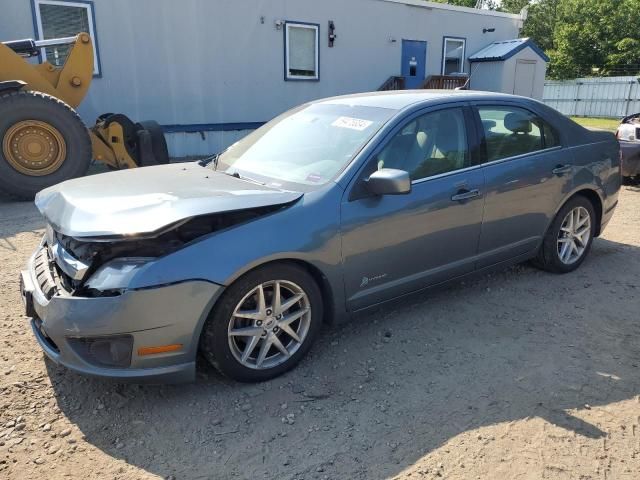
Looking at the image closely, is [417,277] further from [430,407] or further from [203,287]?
[203,287]

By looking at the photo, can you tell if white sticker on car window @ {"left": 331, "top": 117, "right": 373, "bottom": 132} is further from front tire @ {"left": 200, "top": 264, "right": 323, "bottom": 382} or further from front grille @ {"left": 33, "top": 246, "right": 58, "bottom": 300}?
front grille @ {"left": 33, "top": 246, "right": 58, "bottom": 300}

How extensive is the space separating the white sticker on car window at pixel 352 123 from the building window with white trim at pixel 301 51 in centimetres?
967

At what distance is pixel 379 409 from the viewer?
288 centimetres

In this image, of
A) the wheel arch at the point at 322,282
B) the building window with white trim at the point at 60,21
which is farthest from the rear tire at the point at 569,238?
the building window with white trim at the point at 60,21

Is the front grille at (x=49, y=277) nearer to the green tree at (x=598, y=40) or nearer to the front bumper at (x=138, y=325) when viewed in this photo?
the front bumper at (x=138, y=325)

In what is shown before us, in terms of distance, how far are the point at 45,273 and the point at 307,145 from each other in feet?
6.05

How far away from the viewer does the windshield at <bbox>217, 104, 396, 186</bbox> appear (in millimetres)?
3424

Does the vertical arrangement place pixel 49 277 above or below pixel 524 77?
below

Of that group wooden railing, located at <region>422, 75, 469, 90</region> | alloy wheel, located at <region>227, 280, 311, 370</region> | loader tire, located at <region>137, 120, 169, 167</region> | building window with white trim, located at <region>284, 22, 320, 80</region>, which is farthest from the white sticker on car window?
wooden railing, located at <region>422, 75, 469, 90</region>

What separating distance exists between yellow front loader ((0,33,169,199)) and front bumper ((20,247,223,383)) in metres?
5.43

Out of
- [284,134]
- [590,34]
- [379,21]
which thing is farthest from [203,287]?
[590,34]

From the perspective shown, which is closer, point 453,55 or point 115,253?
point 115,253

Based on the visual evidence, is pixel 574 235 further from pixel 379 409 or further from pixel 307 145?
pixel 379 409

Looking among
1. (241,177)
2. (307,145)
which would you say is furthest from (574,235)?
(241,177)
